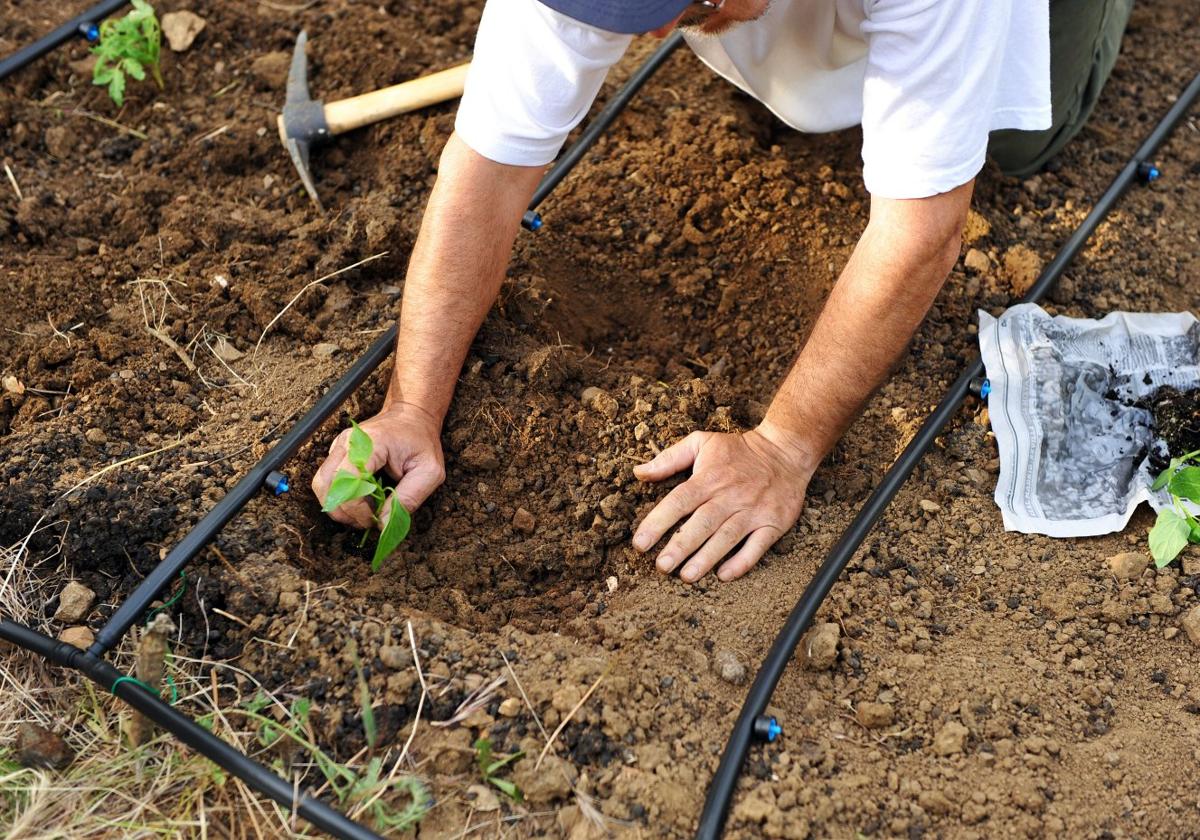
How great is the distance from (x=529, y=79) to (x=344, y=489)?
0.82 metres

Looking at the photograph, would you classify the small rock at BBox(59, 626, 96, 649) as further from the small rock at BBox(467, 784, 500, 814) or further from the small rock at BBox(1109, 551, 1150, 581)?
the small rock at BBox(1109, 551, 1150, 581)

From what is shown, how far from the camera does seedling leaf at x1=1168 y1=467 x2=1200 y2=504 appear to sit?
217 centimetres

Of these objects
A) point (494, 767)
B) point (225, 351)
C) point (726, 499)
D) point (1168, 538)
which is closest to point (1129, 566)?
point (1168, 538)

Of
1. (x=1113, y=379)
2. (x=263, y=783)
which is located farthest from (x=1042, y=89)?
(x=263, y=783)

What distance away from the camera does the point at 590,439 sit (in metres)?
2.41

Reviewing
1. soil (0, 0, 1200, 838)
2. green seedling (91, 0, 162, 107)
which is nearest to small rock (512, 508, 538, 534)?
soil (0, 0, 1200, 838)

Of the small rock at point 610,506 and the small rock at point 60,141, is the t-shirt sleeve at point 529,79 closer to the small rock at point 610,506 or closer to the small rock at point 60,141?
Answer: the small rock at point 610,506

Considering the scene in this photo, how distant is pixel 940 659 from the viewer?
81.7 inches

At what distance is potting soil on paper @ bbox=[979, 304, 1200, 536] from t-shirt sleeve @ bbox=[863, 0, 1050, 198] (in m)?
→ 0.66

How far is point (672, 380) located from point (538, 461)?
0.42 m

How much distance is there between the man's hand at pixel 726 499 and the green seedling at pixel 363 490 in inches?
18.5

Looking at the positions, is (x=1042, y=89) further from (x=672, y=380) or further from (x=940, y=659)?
(x=940, y=659)

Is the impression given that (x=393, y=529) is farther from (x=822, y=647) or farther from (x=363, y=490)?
(x=822, y=647)

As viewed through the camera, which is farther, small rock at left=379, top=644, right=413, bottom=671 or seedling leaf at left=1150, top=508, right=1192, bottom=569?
seedling leaf at left=1150, top=508, right=1192, bottom=569
